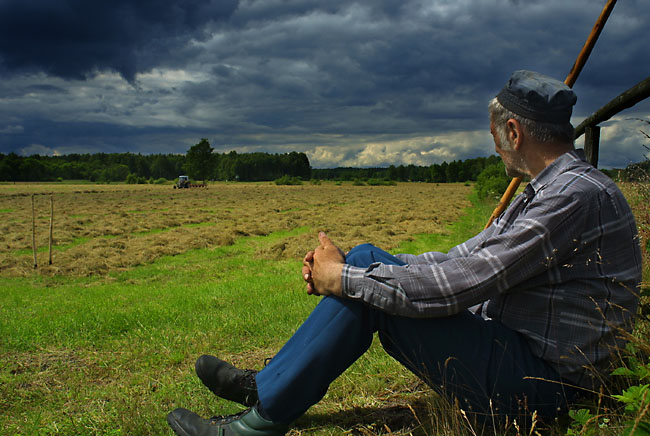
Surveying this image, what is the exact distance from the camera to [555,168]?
165 cm

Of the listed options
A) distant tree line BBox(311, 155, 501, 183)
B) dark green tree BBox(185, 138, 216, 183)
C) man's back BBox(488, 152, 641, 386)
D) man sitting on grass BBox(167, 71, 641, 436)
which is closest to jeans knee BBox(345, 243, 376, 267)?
man sitting on grass BBox(167, 71, 641, 436)

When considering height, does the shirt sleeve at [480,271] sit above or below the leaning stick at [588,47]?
below

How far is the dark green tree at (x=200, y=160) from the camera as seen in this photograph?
2699 inches

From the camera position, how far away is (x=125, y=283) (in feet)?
23.9

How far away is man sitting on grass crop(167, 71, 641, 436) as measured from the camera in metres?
1.52

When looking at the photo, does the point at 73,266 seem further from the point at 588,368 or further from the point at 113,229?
the point at 588,368

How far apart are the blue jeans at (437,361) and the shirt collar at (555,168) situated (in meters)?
0.55

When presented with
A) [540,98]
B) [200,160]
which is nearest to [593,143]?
[540,98]

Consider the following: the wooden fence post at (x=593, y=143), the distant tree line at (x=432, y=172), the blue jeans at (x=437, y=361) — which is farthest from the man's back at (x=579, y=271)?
the distant tree line at (x=432, y=172)

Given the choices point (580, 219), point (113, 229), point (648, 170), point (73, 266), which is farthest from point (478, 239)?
point (113, 229)

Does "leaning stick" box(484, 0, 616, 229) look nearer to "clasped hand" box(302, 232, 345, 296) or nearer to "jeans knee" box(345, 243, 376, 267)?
"jeans knee" box(345, 243, 376, 267)

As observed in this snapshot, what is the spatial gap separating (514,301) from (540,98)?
0.73m

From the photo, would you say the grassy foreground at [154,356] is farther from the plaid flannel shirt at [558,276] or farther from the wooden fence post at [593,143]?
the wooden fence post at [593,143]

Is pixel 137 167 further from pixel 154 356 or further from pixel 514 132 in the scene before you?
pixel 514 132
